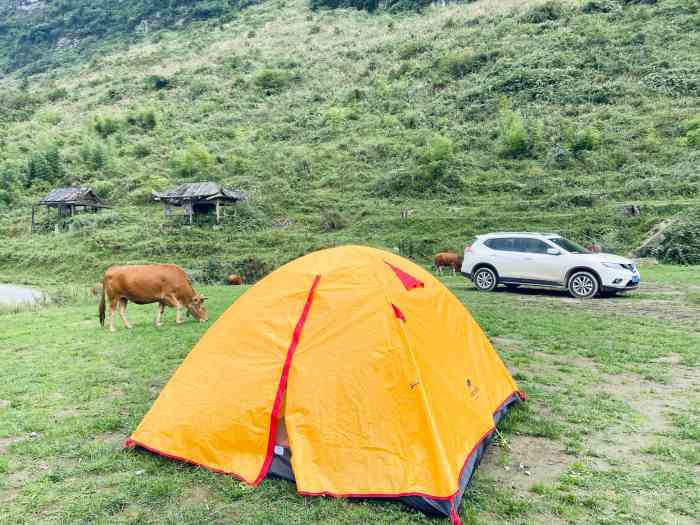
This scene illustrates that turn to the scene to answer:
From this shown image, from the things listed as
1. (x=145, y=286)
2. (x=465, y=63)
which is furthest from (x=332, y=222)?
(x=465, y=63)

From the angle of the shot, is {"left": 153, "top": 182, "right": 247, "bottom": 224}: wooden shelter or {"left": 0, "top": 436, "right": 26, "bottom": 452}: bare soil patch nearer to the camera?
{"left": 0, "top": 436, "right": 26, "bottom": 452}: bare soil patch

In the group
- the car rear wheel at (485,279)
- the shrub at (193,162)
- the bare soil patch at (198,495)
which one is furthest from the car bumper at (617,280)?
Answer: the shrub at (193,162)

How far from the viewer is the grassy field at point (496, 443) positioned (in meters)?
3.64

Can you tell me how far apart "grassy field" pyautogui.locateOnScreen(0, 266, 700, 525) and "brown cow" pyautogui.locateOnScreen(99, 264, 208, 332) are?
0.78 metres

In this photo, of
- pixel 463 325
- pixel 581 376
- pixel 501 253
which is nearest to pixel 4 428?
pixel 463 325

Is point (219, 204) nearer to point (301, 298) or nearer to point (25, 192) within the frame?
point (25, 192)

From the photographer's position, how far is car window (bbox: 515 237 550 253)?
13.4 meters

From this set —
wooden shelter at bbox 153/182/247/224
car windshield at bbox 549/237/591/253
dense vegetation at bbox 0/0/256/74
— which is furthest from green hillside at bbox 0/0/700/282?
dense vegetation at bbox 0/0/256/74

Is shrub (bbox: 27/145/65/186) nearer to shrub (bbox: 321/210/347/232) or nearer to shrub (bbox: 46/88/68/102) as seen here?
shrub (bbox: 46/88/68/102)

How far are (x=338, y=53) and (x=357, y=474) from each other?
75144 millimetres

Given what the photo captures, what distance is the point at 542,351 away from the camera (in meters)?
8.14

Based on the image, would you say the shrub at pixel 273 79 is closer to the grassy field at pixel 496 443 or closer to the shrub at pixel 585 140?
the shrub at pixel 585 140

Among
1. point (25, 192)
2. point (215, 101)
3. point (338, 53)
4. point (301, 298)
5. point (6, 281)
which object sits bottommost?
point (6, 281)

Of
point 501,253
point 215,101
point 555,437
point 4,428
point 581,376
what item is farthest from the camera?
point 215,101
